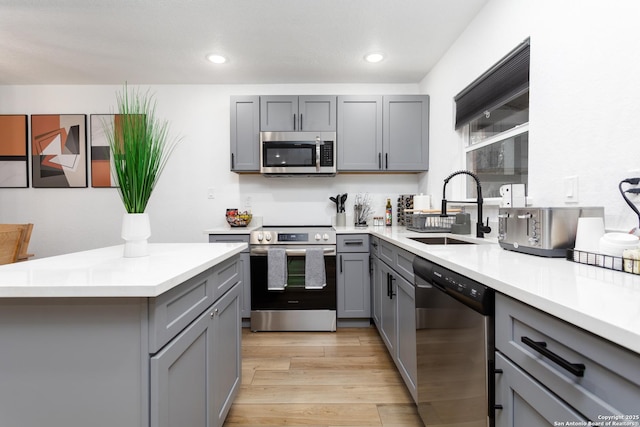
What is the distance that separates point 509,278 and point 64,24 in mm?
3328

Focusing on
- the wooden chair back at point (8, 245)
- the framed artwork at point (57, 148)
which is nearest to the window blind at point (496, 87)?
the wooden chair back at point (8, 245)

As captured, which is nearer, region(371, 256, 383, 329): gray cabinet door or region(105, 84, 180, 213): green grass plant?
region(105, 84, 180, 213): green grass plant

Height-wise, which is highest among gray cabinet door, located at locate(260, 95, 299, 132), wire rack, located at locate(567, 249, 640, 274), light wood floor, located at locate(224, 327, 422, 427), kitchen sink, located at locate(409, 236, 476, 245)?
gray cabinet door, located at locate(260, 95, 299, 132)

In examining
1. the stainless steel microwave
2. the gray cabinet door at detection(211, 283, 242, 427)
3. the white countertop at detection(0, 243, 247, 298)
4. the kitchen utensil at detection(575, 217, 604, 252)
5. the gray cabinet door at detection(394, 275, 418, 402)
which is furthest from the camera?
the stainless steel microwave

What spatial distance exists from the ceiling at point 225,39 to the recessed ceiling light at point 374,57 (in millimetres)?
57

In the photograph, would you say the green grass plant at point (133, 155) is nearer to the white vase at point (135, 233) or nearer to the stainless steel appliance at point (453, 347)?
the white vase at point (135, 233)

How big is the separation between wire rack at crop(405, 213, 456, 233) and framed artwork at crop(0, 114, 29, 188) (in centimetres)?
427

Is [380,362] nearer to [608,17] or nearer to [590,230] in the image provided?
[590,230]

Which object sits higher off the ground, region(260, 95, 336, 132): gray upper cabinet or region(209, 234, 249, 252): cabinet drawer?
region(260, 95, 336, 132): gray upper cabinet

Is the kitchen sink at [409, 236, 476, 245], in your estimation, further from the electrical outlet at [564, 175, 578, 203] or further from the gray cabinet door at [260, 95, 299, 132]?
the gray cabinet door at [260, 95, 299, 132]

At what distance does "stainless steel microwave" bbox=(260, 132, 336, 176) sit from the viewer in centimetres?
303

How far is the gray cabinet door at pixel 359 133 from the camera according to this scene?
10.2ft

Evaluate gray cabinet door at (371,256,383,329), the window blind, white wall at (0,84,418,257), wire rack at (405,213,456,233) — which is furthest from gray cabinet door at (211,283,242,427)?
the window blind

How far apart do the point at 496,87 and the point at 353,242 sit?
Result: 163 centimetres
